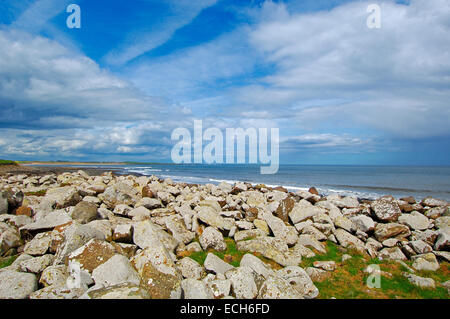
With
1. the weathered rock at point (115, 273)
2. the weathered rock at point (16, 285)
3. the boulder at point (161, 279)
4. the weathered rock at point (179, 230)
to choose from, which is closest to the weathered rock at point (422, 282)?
the boulder at point (161, 279)

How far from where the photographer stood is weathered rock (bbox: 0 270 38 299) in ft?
23.3

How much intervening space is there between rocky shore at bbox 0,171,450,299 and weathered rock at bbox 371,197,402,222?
2.2 inches

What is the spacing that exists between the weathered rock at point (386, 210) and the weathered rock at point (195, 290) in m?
13.2

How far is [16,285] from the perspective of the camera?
7340 millimetres

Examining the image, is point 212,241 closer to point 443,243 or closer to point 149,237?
point 149,237

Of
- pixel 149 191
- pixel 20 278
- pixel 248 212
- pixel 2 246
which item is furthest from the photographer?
pixel 149 191

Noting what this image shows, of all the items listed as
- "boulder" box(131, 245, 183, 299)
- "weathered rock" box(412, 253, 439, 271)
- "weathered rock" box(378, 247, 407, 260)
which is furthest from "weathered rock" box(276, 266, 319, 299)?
"weathered rock" box(378, 247, 407, 260)

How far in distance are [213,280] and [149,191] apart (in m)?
12.4

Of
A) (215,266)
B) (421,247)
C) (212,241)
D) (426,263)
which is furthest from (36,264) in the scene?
(421,247)

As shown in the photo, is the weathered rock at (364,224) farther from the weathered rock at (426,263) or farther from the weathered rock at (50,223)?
the weathered rock at (50,223)

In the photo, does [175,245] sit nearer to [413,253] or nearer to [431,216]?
[413,253]

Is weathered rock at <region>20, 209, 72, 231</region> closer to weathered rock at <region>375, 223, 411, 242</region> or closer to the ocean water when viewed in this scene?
weathered rock at <region>375, 223, 411, 242</region>
